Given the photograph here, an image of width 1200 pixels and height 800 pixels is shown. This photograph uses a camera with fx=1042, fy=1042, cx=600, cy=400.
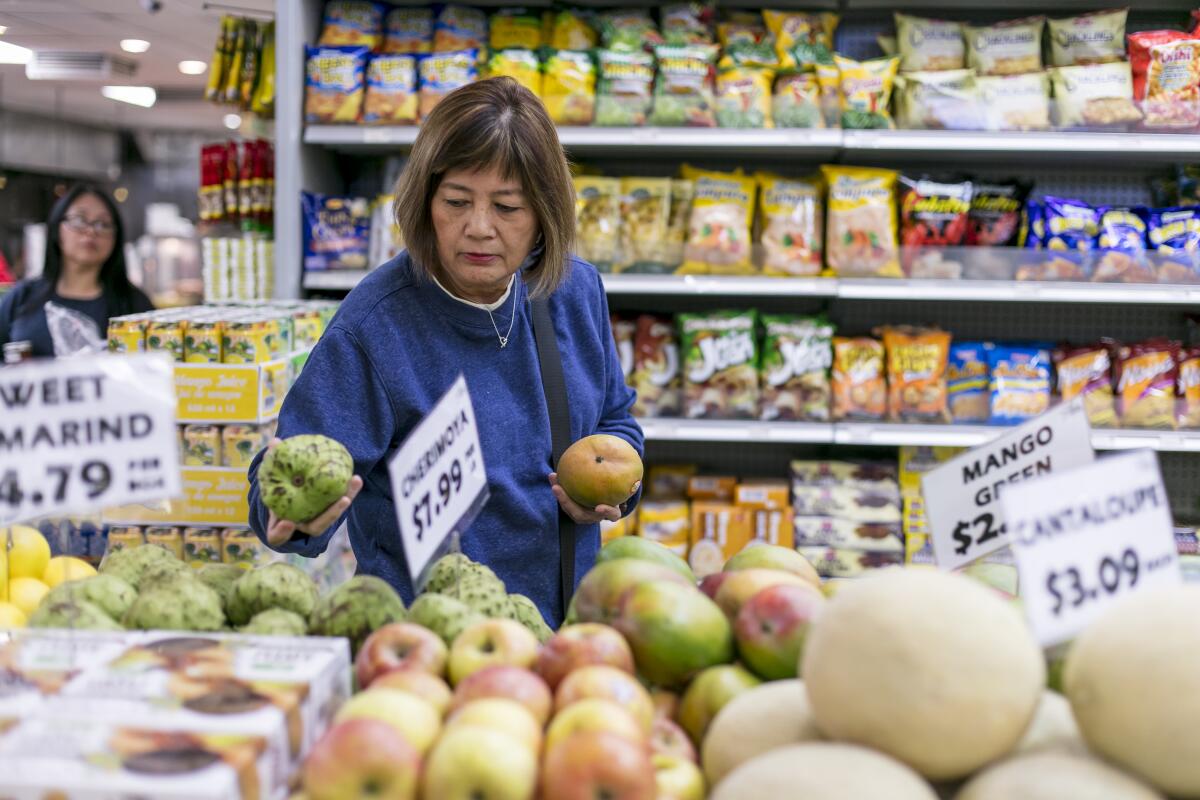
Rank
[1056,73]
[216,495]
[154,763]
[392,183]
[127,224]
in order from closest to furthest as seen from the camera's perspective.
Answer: [154,763]
[216,495]
[1056,73]
[392,183]
[127,224]

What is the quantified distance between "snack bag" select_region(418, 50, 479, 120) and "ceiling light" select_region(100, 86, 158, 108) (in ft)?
21.9

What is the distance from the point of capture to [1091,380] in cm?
327

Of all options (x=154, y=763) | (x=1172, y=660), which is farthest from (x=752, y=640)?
(x=154, y=763)

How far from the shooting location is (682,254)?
10.9ft

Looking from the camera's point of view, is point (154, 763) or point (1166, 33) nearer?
point (154, 763)

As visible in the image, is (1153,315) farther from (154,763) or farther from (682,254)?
(154,763)

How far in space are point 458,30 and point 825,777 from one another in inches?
122

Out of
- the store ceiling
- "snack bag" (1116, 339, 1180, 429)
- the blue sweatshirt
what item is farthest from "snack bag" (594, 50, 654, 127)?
"snack bag" (1116, 339, 1180, 429)

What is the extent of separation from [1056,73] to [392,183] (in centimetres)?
215

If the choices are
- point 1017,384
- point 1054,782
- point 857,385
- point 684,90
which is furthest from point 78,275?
point 1054,782

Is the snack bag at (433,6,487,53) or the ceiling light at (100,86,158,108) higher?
the ceiling light at (100,86,158,108)

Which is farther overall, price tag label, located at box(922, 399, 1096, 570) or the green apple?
price tag label, located at box(922, 399, 1096, 570)

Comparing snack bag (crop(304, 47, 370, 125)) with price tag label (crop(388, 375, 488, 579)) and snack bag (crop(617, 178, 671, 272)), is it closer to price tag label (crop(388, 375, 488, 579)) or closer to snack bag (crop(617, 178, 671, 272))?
snack bag (crop(617, 178, 671, 272))

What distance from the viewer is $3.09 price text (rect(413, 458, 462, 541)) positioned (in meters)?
1.13
